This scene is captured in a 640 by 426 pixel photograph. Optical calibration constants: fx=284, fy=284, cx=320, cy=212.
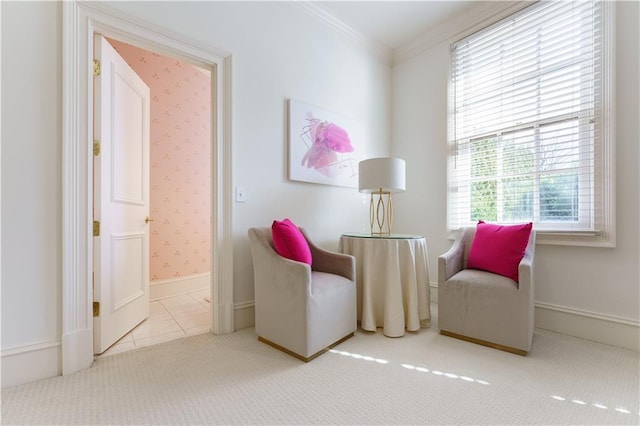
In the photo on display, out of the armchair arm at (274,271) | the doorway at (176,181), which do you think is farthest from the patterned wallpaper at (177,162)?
the armchair arm at (274,271)

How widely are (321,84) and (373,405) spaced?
265 centimetres

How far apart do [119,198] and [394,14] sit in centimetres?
300

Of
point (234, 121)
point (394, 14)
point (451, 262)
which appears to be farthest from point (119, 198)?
point (394, 14)

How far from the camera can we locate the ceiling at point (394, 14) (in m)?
2.69

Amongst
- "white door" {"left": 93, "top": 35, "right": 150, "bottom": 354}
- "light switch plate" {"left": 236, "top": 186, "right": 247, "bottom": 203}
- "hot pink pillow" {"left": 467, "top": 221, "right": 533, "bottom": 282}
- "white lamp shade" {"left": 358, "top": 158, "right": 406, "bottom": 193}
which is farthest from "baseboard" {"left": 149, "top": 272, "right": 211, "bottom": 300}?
"hot pink pillow" {"left": 467, "top": 221, "right": 533, "bottom": 282}

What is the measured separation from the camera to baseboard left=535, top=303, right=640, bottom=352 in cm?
193

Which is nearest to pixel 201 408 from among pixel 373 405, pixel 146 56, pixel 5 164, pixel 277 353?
pixel 277 353

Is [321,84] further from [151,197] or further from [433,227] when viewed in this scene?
[151,197]

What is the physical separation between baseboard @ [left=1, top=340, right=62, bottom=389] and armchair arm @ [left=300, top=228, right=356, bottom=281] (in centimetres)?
162

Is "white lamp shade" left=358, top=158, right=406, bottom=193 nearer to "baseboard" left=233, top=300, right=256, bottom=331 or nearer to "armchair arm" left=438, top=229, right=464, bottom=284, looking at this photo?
"armchair arm" left=438, top=229, right=464, bottom=284

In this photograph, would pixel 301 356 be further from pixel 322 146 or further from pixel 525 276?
pixel 322 146

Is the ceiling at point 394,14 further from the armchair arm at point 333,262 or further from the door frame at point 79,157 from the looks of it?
the armchair arm at point 333,262

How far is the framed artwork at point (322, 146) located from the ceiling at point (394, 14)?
0.97 metres

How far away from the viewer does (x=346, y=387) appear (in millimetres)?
1457
